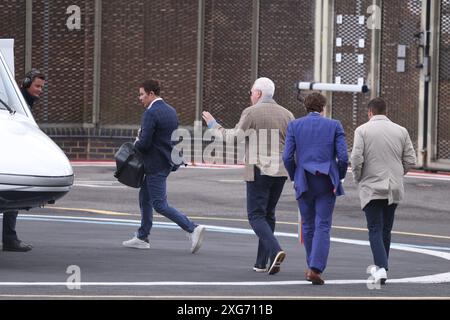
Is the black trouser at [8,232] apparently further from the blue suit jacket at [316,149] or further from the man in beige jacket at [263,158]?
the blue suit jacket at [316,149]

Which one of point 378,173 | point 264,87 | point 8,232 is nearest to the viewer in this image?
point 378,173

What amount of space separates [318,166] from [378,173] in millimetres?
565

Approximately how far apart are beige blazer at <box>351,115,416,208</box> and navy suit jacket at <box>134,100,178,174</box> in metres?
2.65

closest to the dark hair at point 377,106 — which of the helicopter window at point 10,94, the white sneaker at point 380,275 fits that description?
the white sneaker at point 380,275

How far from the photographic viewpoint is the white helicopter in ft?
43.1

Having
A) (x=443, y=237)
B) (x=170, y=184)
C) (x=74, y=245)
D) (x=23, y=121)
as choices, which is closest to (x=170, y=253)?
(x=74, y=245)

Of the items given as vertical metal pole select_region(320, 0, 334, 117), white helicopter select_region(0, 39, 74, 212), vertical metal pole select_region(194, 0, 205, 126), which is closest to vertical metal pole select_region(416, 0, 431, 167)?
vertical metal pole select_region(320, 0, 334, 117)

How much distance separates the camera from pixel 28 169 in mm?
13234

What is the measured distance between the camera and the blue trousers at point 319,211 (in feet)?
42.3

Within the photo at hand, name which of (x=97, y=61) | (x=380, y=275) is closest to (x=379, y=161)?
(x=380, y=275)

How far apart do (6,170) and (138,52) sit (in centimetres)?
1483

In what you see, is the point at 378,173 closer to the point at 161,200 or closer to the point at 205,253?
the point at 205,253

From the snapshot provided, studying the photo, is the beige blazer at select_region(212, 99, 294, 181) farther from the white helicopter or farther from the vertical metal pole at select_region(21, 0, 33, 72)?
the vertical metal pole at select_region(21, 0, 33, 72)

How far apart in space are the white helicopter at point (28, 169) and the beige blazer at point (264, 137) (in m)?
1.50
